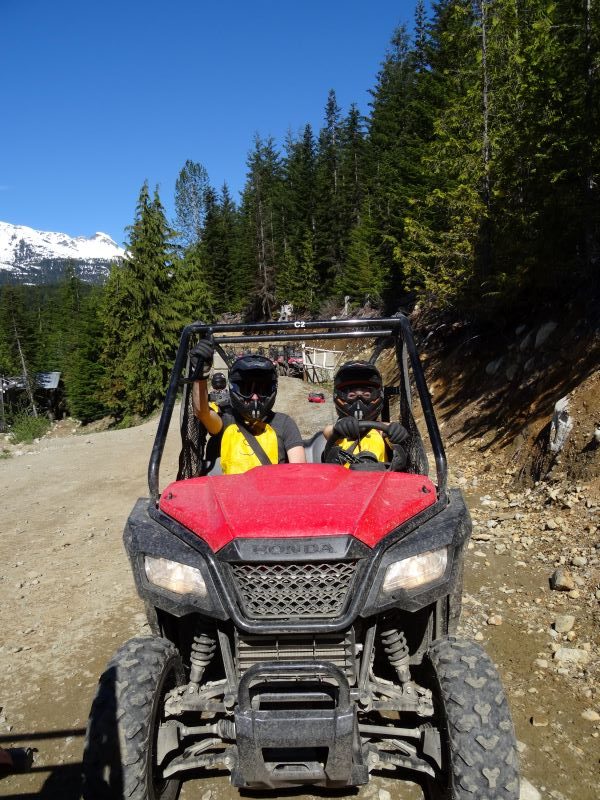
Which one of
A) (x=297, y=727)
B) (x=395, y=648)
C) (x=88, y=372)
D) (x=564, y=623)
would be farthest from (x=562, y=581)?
(x=88, y=372)

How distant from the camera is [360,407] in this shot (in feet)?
13.1

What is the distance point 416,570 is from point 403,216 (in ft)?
81.9

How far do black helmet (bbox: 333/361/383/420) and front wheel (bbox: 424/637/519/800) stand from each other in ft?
6.31

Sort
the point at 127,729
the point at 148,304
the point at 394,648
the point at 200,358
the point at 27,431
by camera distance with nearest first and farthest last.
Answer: the point at 127,729
the point at 394,648
the point at 200,358
the point at 27,431
the point at 148,304

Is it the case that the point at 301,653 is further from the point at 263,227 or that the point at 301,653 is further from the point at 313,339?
the point at 263,227

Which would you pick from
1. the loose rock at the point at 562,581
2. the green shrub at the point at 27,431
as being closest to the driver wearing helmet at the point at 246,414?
the loose rock at the point at 562,581

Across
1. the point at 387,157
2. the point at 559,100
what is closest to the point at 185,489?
the point at 559,100

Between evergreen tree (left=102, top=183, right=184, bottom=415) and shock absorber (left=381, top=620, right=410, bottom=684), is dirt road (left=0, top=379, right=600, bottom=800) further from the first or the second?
evergreen tree (left=102, top=183, right=184, bottom=415)

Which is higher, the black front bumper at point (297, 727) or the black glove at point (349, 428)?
the black glove at point (349, 428)

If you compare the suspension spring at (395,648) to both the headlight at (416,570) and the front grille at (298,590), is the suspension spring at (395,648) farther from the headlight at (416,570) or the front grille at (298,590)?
the front grille at (298,590)

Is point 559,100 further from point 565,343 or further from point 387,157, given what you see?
point 387,157

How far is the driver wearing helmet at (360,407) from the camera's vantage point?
3.84 meters


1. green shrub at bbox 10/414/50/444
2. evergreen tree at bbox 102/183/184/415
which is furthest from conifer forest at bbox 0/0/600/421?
green shrub at bbox 10/414/50/444

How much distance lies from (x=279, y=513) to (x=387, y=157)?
3921 cm
